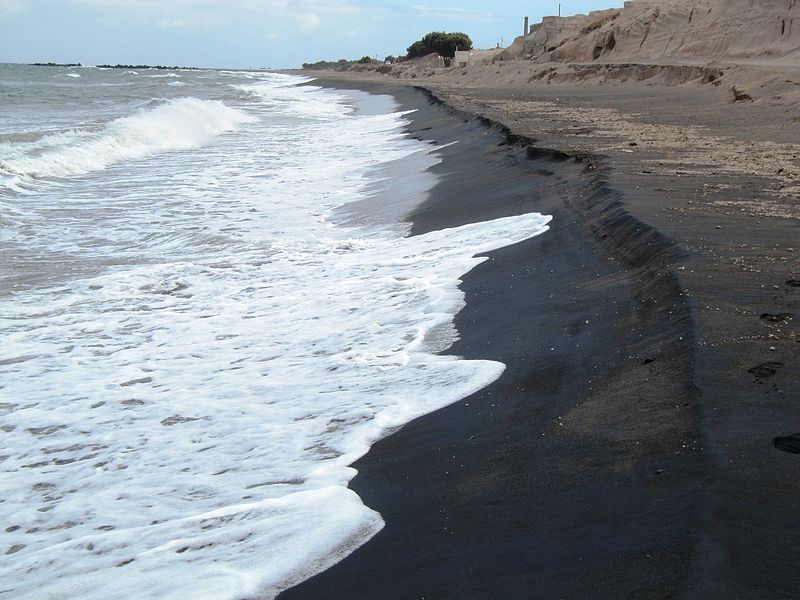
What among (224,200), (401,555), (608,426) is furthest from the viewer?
(224,200)

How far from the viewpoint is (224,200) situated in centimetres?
1280

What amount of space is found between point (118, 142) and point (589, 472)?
1941 centimetres

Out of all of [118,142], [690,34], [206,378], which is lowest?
[206,378]

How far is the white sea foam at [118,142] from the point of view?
16.7 metres

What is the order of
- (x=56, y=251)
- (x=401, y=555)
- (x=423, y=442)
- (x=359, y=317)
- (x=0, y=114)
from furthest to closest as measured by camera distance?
(x=0, y=114), (x=56, y=251), (x=359, y=317), (x=423, y=442), (x=401, y=555)

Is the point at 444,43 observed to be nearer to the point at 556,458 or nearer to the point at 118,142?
the point at 118,142

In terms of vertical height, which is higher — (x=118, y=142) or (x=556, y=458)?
(x=118, y=142)

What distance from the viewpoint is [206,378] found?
18.1 ft

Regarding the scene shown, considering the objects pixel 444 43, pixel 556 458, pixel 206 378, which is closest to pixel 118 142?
pixel 206 378

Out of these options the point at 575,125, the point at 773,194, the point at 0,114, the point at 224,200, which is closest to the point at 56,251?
the point at 224,200

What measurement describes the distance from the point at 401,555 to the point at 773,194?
542 centimetres

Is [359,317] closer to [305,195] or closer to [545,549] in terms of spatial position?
[545,549]

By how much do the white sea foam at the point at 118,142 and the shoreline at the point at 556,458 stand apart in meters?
12.9

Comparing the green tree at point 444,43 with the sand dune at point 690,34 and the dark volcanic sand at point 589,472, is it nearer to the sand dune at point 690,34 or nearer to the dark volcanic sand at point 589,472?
the sand dune at point 690,34
